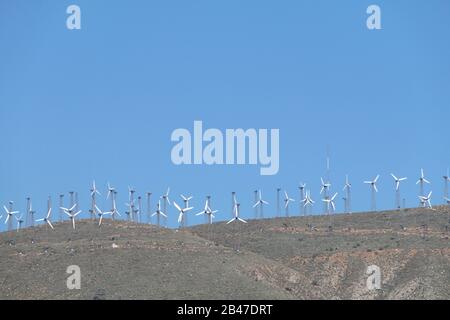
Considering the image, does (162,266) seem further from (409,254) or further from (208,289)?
(409,254)

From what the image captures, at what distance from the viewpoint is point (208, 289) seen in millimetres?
153375

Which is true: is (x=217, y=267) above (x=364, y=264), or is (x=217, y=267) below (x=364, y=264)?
above

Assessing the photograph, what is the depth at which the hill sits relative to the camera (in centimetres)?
15588

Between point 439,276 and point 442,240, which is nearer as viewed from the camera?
point 439,276

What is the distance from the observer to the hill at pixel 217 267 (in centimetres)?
15588

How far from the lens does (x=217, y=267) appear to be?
540 feet

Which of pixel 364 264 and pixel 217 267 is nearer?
pixel 217 267

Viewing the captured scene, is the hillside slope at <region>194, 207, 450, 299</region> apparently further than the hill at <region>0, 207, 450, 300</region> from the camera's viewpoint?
Yes

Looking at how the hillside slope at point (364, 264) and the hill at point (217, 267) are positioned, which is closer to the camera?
the hill at point (217, 267)
